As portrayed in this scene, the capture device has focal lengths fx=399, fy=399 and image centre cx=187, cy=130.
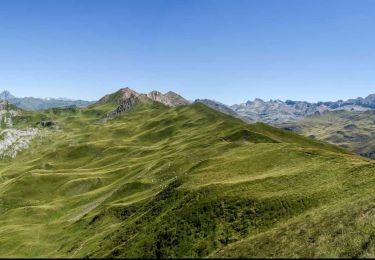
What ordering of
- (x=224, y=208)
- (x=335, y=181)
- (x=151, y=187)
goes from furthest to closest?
1. (x=151, y=187)
2. (x=335, y=181)
3. (x=224, y=208)

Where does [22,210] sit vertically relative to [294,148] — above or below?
below

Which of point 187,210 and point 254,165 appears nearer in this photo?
point 187,210

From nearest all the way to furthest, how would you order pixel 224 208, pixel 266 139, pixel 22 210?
pixel 224 208 < pixel 22 210 < pixel 266 139

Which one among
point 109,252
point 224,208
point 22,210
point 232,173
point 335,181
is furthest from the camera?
point 22,210

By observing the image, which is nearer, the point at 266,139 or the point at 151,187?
the point at 151,187

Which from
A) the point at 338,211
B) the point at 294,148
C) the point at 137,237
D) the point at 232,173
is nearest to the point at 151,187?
the point at 232,173

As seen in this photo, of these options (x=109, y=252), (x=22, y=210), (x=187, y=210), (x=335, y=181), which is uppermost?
(x=335, y=181)

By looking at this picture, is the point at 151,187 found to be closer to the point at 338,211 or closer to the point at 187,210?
the point at 187,210

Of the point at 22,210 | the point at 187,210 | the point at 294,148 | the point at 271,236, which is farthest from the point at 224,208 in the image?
the point at 22,210

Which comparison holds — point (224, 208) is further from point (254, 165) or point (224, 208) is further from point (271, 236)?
point (254, 165)
